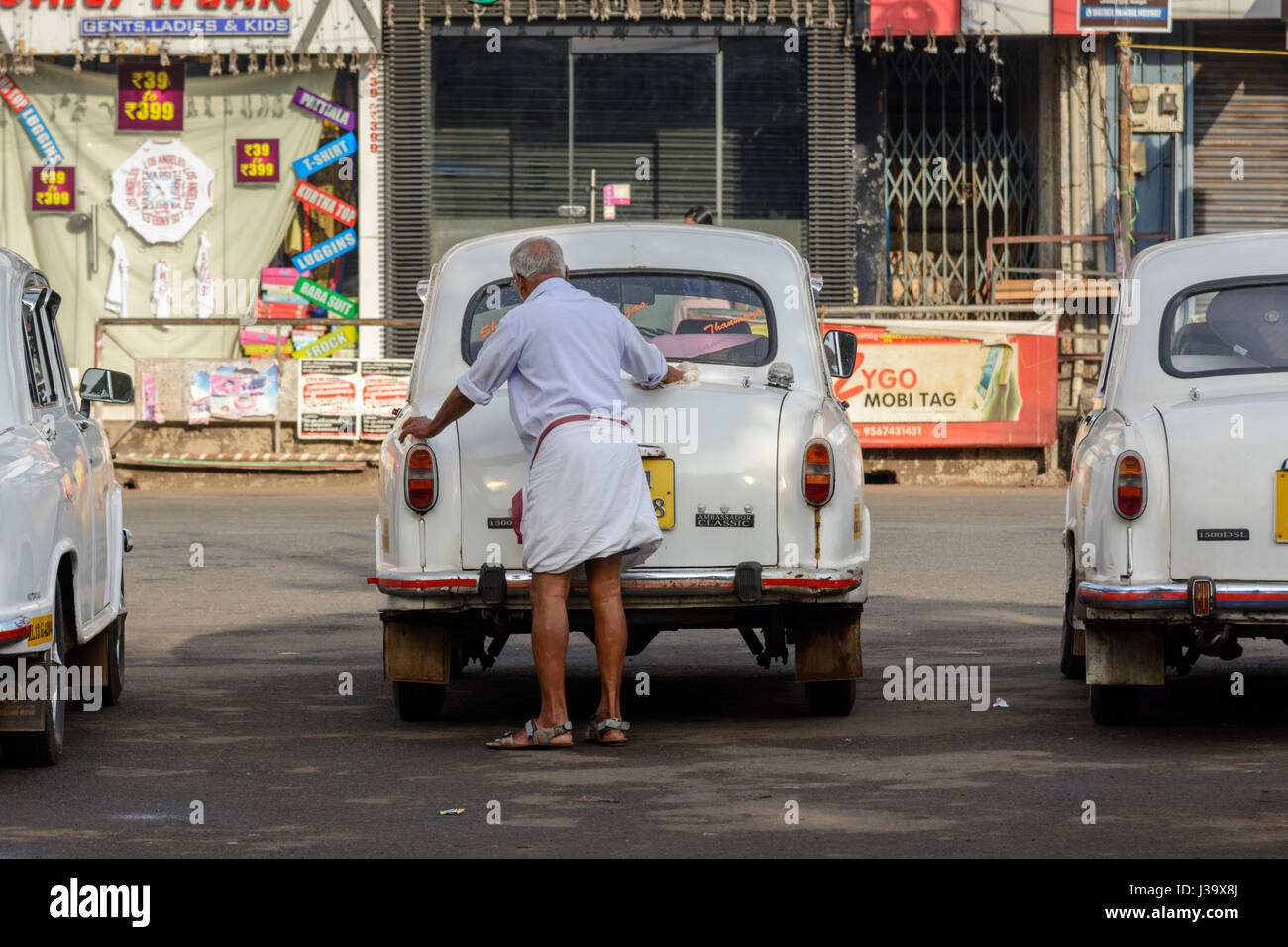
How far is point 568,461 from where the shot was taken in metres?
7.27

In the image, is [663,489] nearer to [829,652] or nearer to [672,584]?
[672,584]

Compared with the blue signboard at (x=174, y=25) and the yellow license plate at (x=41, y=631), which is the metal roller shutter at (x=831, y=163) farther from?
the yellow license plate at (x=41, y=631)

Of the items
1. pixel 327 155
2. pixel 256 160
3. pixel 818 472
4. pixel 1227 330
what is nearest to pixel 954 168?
pixel 327 155

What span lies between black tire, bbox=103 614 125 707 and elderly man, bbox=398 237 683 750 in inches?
74.8

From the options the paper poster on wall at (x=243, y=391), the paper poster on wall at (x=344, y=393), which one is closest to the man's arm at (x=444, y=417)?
the paper poster on wall at (x=344, y=393)

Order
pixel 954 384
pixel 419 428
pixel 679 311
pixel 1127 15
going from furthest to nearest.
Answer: pixel 1127 15 < pixel 954 384 < pixel 679 311 < pixel 419 428

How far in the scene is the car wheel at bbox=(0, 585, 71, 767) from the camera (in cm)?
698

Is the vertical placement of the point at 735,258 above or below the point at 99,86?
below

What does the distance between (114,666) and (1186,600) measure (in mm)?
4372

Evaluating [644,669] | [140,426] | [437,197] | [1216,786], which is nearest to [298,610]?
[644,669]

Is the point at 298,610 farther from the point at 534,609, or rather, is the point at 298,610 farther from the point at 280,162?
the point at 280,162

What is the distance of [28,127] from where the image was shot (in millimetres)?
24250

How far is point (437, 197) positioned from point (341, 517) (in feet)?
23.5

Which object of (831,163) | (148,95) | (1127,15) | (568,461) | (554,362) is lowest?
(568,461)
